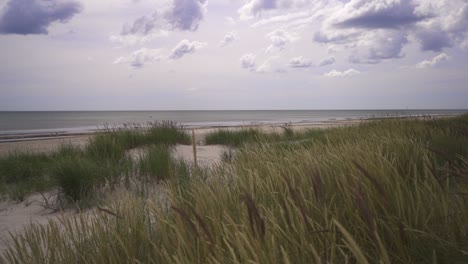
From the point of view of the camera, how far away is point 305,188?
7.18 feet

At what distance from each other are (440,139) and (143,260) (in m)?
4.03

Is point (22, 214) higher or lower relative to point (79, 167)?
lower

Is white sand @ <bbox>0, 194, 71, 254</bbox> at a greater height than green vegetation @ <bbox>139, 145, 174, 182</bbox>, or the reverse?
green vegetation @ <bbox>139, 145, 174, 182</bbox>

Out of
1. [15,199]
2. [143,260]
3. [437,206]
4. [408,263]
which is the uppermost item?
[437,206]

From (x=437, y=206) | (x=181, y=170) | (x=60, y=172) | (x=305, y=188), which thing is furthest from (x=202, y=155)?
(x=437, y=206)

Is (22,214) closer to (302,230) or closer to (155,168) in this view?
(155,168)

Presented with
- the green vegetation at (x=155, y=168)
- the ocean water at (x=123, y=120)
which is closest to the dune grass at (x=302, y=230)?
the green vegetation at (x=155, y=168)

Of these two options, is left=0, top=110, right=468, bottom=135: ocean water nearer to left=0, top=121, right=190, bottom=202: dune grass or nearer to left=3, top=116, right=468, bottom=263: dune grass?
left=0, top=121, right=190, bottom=202: dune grass

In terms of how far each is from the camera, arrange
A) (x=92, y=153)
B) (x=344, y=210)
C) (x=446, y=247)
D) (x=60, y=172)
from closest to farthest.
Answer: (x=446, y=247) < (x=344, y=210) < (x=60, y=172) < (x=92, y=153)

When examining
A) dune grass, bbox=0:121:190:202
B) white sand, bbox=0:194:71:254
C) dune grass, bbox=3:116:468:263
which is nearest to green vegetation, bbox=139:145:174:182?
dune grass, bbox=0:121:190:202

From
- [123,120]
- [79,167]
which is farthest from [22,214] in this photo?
[123,120]

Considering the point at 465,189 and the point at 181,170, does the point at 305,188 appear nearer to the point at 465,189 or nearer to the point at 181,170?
the point at 465,189

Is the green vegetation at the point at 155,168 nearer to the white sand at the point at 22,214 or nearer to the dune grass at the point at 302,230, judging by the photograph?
the white sand at the point at 22,214

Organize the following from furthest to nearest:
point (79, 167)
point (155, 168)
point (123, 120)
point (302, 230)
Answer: point (123, 120) < point (155, 168) < point (79, 167) < point (302, 230)
